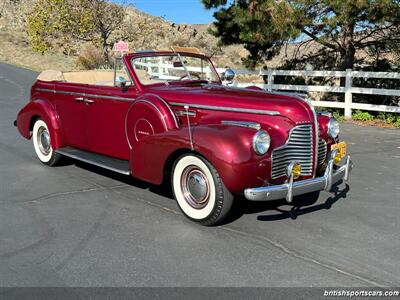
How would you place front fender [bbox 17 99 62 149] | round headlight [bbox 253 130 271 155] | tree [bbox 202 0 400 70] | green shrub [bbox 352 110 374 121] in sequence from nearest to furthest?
round headlight [bbox 253 130 271 155] < front fender [bbox 17 99 62 149] < tree [bbox 202 0 400 70] < green shrub [bbox 352 110 374 121]

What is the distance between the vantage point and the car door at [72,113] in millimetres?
6648

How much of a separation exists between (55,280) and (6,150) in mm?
5404

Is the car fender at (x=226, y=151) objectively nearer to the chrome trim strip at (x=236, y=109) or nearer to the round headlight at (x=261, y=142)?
the round headlight at (x=261, y=142)

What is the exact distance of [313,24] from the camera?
12.7 meters

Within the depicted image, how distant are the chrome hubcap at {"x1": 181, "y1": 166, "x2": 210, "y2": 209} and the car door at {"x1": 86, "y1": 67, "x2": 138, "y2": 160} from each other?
1316 mm

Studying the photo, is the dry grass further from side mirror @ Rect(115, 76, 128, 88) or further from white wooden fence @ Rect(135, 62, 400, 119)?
side mirror @ Rect(115, 76, 128, 88)

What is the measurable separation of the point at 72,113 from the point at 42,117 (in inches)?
28.9

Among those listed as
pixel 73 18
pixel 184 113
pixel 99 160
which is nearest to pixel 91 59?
pixel 73 18

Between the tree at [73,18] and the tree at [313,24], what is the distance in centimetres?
1247

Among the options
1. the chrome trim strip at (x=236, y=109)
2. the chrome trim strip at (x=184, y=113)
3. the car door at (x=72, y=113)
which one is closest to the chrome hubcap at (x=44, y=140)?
the car door at (x=72, y=113)

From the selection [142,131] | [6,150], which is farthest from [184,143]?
[6,150]

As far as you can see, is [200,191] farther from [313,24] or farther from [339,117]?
[313,24]

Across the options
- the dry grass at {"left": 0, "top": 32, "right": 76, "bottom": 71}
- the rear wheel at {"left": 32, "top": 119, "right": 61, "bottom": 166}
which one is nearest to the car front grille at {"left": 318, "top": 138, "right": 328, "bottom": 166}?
the rear wheel at {"left": 32, "top": 119, "right": 61, "bottom": 166}

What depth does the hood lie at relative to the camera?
486 cm
